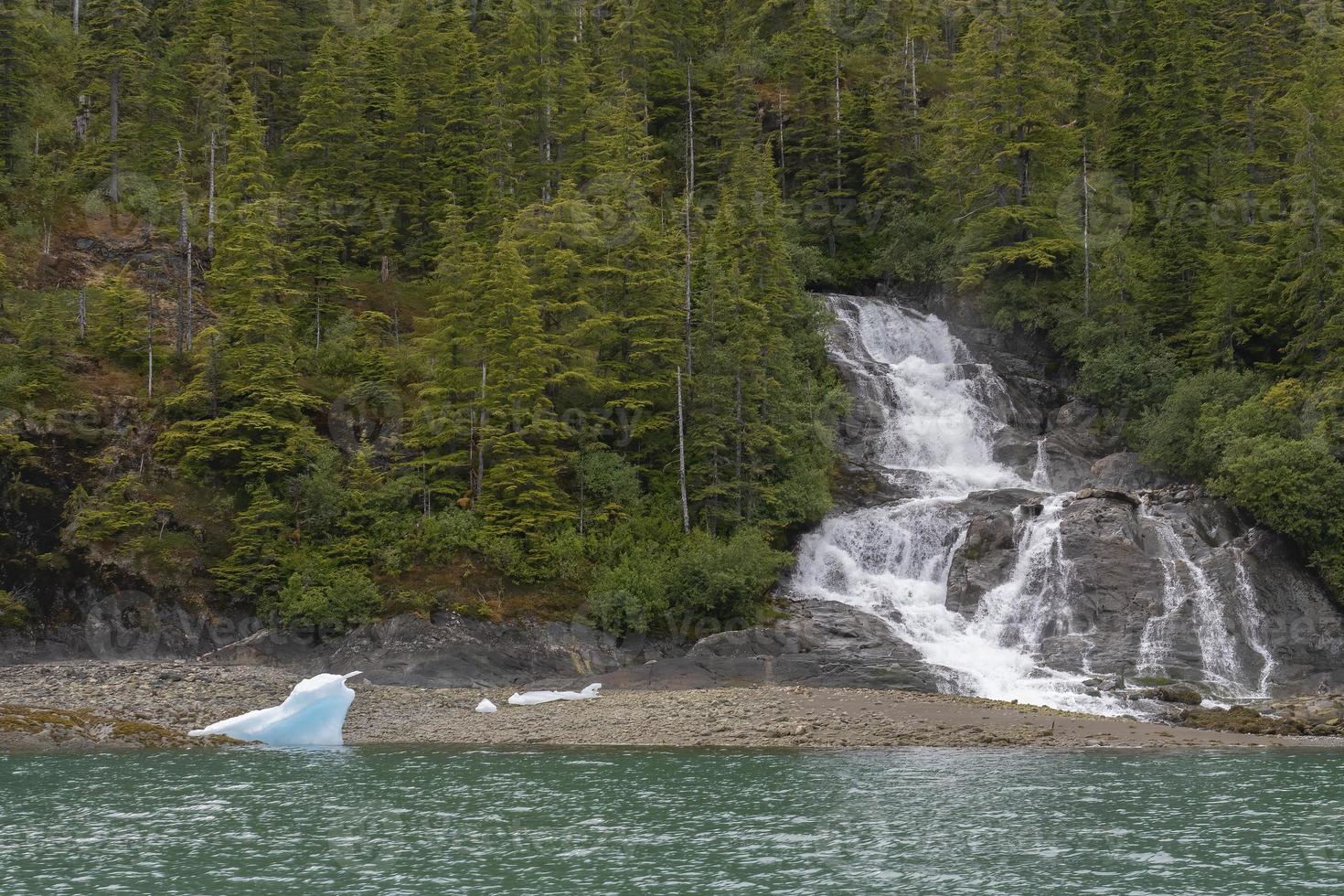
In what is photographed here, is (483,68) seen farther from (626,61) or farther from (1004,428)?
(1004,428)

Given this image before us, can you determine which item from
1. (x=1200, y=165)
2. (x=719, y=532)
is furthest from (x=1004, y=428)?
(x=1200, y=165)

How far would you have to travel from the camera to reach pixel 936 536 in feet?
132

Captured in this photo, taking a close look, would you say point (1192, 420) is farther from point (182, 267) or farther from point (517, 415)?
point (182, 267)

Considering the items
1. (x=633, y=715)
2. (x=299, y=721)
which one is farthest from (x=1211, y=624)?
(x=299, y=721)

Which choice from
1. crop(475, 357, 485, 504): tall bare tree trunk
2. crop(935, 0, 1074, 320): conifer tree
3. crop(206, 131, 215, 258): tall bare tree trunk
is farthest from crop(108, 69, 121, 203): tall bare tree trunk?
crop(935, 0, 1074, 320): conifer tree

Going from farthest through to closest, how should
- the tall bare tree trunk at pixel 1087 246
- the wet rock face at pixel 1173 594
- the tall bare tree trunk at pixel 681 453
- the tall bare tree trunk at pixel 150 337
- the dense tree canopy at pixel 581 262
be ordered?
the tall bare tree trunk at pixel 1087 246
the tall bare tree trunk at pixel 681 453
the tall bare tree trunk at pixel 150 337
the dense tree canopy at pixel 581 262
the wet rock face at pixel 1173 594

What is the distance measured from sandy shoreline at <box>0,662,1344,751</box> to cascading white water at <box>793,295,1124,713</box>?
11.0 feet

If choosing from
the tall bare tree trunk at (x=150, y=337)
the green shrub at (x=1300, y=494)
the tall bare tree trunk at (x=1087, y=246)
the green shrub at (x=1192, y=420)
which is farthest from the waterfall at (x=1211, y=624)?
the tall bare tree trunk at (x=150, y=337)

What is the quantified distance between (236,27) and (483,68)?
43.0ft

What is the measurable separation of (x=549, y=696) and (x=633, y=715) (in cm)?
346

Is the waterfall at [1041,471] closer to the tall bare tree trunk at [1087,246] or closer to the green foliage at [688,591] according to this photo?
the tall bare tree trunk at [1087,246]

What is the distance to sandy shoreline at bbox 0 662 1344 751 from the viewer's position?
1093 inches

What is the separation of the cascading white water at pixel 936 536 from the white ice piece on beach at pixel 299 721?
1781cm

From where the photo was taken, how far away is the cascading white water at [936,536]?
35406mm
